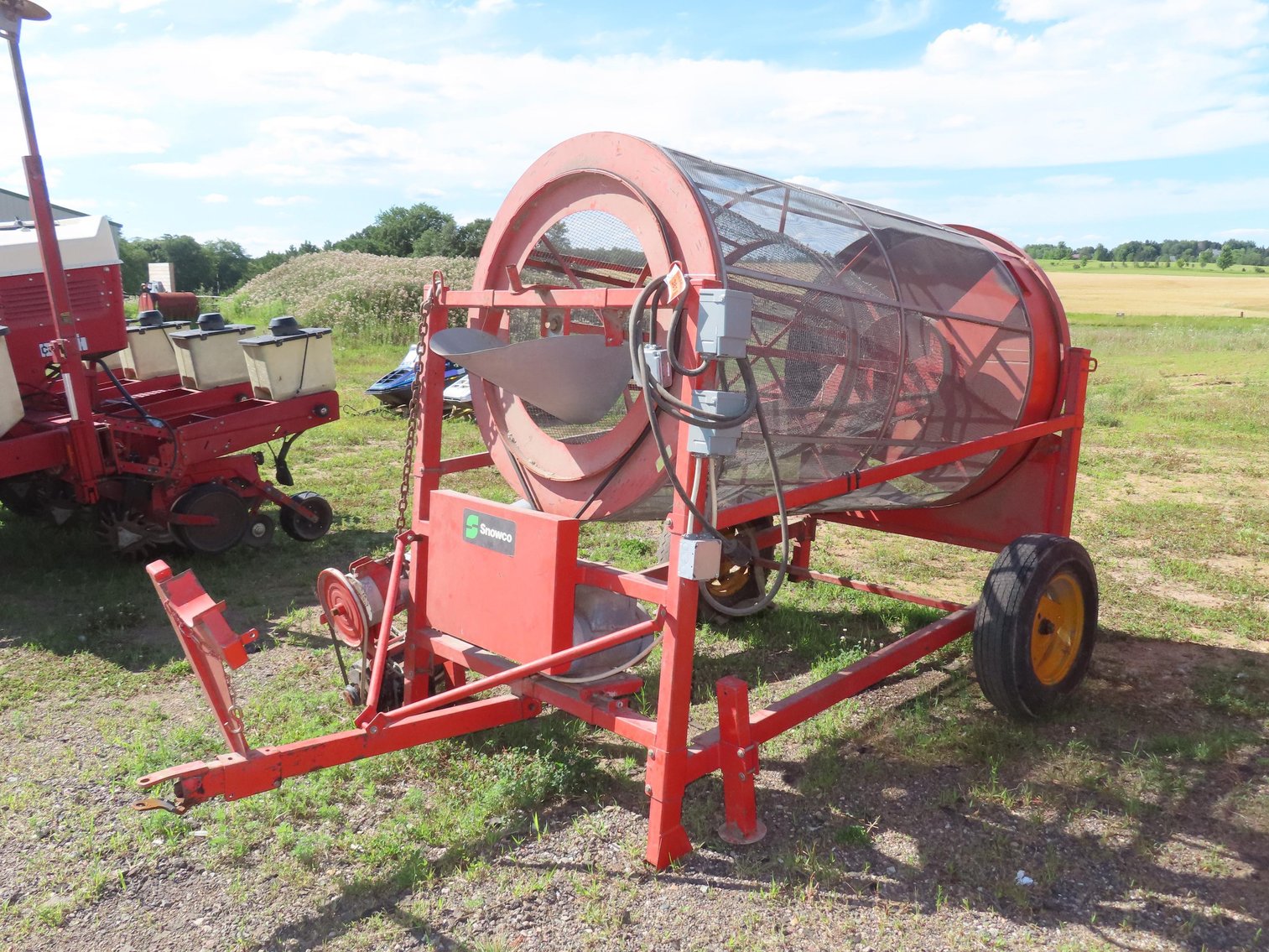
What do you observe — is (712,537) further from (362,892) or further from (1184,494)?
(1184,494)

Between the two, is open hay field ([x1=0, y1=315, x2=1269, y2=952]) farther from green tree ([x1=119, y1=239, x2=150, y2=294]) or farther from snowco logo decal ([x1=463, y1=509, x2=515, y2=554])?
green tree ([x1=119, y1=239, x2=150, y2=294])

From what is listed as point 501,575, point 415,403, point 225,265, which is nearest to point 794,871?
point 501,575

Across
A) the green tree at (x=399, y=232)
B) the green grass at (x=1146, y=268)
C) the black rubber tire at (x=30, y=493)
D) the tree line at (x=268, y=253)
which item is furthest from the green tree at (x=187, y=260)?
the black rubber tire at (x=30, y=493)

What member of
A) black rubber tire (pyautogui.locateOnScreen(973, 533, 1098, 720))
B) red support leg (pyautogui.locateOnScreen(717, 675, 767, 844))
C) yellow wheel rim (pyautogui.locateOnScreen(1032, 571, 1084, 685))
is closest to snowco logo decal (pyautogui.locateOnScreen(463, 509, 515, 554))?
red support leg (pyautogui.locateOnScreen(717, 675, 767, 844))

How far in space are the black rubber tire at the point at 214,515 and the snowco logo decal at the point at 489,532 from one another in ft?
12.5

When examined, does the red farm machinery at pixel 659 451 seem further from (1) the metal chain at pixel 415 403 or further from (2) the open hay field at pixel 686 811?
(2) the open hay field at pixel 686 811

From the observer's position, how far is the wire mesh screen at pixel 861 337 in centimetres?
353

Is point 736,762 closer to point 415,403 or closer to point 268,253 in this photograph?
point 415,403

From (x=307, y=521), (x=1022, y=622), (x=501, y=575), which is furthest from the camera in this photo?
(x=307, y=521)

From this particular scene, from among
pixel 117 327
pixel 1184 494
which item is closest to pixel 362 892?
pixel 117 327

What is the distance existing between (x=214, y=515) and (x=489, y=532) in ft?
13.1

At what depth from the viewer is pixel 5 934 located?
9.89 feet

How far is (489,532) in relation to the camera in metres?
3.64

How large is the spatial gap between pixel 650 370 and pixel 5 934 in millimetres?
2769
